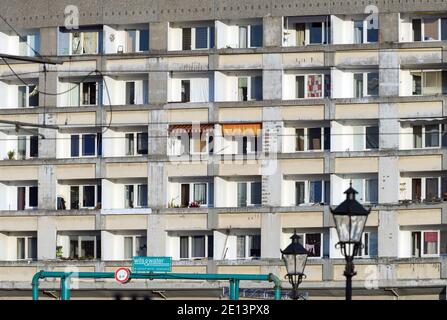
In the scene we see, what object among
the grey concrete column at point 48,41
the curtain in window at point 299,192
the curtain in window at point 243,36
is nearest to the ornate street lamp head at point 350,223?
the curtain in window at point 299,192

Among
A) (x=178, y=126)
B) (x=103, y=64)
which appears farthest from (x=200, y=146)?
(x=103, y=64)

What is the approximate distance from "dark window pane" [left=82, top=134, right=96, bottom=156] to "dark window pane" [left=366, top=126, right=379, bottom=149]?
36.1ft

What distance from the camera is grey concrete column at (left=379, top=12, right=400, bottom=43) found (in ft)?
167

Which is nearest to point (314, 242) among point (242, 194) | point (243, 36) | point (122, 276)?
point (242, 194)

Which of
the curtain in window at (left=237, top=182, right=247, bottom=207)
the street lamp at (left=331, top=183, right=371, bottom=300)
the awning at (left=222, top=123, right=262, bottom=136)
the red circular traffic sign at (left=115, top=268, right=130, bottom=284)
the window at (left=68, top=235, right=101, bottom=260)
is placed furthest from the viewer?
the window at (left=68, top=235, right=101, bottom=260)

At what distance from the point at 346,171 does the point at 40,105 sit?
12.7m

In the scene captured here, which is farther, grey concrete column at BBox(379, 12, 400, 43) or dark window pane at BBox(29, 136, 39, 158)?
dark window pane at BBox(29, 136, 39, 158)

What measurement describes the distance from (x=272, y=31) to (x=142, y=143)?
22.5 feet

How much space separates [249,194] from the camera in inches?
2071

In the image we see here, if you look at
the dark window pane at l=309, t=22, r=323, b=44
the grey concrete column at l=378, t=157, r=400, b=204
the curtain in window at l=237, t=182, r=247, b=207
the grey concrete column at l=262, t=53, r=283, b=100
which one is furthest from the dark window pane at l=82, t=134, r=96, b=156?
the grey concrete column at l=378, t=157, r=400, b=204

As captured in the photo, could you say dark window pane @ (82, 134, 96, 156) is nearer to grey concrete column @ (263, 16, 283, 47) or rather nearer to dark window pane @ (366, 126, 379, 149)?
grey concrete column @ (263, 16, 283, 47)

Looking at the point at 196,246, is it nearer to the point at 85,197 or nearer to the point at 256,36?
the point at 85,197

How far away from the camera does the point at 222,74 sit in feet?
173
